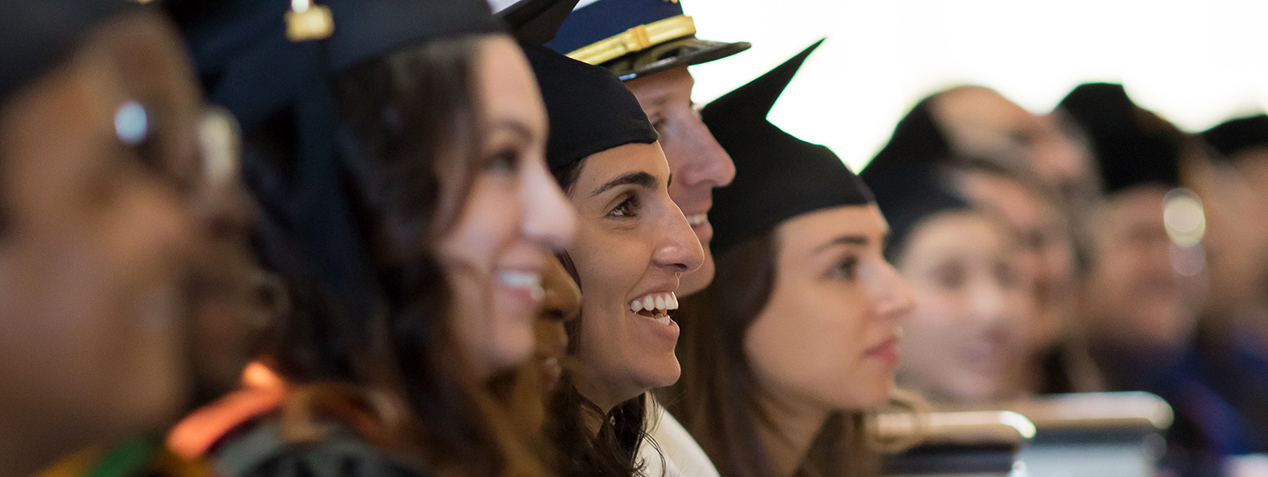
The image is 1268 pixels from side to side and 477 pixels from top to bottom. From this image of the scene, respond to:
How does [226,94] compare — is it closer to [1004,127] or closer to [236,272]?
[236,272]

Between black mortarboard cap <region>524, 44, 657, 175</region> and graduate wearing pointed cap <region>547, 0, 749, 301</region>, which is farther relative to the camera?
graduate wearing pointed cap <region>547, 0, 749, 301</region>

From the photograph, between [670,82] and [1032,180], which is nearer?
→ [670,82]

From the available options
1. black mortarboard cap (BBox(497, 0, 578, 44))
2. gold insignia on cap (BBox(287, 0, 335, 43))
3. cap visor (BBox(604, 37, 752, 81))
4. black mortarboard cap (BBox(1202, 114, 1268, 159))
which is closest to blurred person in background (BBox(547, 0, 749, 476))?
cap visor (BBox(604, 37, 752, 81))

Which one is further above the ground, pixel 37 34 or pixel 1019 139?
pixel 37 34

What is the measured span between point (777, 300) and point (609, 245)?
Result: 62 cm

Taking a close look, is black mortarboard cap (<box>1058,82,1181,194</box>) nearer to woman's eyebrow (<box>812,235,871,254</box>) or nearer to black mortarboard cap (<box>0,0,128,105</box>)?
woman's eyebrow (<box>812,235,871,254</box>)

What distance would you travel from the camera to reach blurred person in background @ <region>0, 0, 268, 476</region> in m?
0.73

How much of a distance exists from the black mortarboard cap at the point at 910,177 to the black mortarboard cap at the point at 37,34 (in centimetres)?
239

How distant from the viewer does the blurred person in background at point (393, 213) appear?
100 centimetres

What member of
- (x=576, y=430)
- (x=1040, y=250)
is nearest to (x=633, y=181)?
(x=576, y=430)

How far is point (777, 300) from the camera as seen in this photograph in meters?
2.11

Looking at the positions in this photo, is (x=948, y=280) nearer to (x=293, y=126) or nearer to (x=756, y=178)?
(x=756, y=178)

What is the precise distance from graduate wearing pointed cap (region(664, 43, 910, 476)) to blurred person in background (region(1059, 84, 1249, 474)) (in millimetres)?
2009

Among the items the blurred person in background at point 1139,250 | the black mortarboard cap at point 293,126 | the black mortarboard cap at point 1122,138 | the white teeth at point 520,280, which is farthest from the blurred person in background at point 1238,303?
the black mortarboard cap at point 293,126
